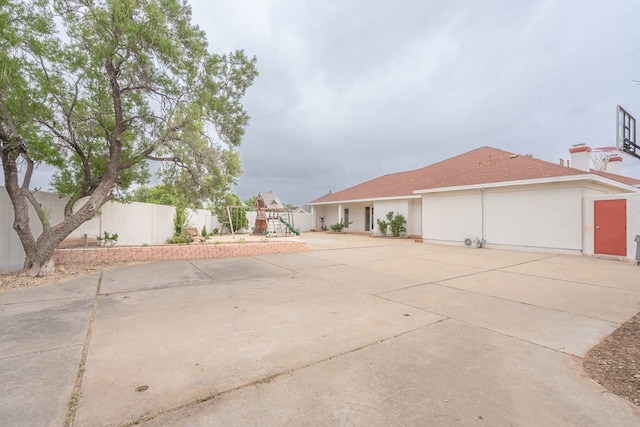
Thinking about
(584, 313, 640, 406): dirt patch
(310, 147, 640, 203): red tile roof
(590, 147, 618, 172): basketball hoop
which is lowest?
(584, 313, 640, 406): dirt patch

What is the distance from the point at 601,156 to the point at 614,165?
1828mm

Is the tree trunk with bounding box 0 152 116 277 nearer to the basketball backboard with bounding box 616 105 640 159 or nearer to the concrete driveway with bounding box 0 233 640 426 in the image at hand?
the concrete driveway with bounding box 0 233 640 426

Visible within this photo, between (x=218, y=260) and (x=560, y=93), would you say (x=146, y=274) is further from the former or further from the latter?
(x=560, y=93)

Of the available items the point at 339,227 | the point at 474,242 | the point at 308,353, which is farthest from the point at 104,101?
the point at 339,227

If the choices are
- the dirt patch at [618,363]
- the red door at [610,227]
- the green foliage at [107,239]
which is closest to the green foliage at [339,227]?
the red door at [610,227]

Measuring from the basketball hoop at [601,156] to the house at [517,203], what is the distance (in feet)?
1.51

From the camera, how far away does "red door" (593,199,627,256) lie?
10000 mm

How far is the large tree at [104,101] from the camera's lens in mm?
6492

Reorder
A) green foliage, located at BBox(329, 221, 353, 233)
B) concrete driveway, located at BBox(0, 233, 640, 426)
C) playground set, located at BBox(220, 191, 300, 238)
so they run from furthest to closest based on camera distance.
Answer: green foliage, located at BBox(329, 221, 353, 233), playground set, located at BBox(220, 191, 300, 238), concrete driveway, located at BBox(0, 233, 640, 426)

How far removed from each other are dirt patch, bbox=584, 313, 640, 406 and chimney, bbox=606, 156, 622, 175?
24.0 meters

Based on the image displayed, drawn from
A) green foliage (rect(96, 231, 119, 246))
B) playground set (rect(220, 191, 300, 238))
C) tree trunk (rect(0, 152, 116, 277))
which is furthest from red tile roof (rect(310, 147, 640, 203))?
tree trunk (rect(0, 152, 116, 277))

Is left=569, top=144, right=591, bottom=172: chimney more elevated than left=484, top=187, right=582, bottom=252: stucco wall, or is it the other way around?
left=569, top=144, right=591, bottom=172: chimney

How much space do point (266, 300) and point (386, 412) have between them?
3.24m

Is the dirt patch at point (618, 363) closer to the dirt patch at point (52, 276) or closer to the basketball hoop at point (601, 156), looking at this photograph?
the dirt patch at point (52, 276)
